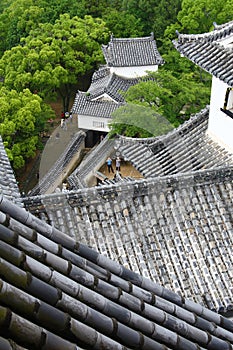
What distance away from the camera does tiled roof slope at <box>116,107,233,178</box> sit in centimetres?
1401

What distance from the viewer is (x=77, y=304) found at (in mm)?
4297

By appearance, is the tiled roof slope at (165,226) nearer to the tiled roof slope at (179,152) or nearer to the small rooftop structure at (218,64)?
the tiled roof slope at (179,152)

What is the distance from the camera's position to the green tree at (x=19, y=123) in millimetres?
28906

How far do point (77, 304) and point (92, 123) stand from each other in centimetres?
3095

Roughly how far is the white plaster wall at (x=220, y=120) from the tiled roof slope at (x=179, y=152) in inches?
7.7

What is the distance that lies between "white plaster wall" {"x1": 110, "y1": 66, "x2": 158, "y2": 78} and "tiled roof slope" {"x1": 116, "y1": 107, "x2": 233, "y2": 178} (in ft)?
70.2

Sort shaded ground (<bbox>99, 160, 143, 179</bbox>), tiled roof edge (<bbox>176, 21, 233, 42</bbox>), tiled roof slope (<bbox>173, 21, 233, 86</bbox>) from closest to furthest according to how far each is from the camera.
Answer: tiled roof slope (<bbox>173, 21, 233, 86</bbox>) → tiled roof edge (<bbox>176, 21, 233, 42</bbox>) → shaded ground (<bbox>99, 160, 143, 179</bbox>)

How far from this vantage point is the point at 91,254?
5324 millimetres

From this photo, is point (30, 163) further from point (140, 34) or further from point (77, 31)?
Result: point (140, 34)

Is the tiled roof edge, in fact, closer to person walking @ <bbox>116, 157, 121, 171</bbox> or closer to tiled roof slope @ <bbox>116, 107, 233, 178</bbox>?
tiled roof slope @ <bbox>116, 107, 233, 178</bbox>

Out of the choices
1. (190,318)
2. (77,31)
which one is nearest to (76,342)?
(190,318)

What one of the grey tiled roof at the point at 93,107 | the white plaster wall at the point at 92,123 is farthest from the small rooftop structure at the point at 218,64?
the white plaster wall at the point at 92,123

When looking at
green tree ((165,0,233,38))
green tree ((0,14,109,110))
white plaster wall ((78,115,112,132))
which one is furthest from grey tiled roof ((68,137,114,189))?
green tree ((165,0,233,38))

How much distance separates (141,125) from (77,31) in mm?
16344
